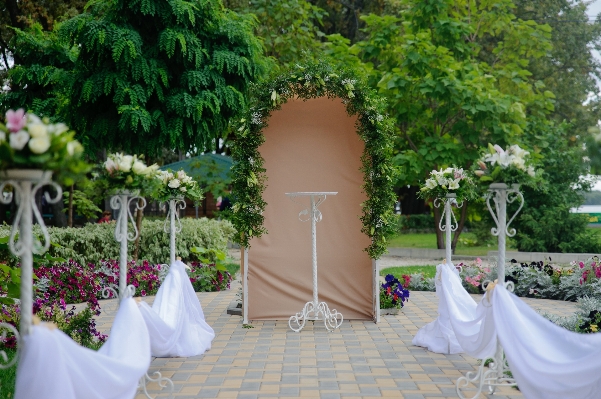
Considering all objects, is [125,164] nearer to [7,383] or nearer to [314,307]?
[7,383]

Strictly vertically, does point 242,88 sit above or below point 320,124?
above

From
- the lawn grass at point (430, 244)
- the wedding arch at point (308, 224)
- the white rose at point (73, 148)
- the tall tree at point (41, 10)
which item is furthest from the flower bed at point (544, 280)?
the tall tree at point (41, 10)

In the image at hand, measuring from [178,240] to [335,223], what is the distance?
3.97 meters

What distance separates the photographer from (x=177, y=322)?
5.67 metres


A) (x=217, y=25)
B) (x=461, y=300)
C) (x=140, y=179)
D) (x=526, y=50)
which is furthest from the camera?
(x=526, y=50)

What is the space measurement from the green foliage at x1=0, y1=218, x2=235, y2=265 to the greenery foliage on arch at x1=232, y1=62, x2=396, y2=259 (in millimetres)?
1071

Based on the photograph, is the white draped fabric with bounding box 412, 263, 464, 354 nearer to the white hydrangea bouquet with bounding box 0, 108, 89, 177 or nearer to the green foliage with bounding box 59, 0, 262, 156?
the white hydrangea bouquet with bounding box 0, 108, 89, 177

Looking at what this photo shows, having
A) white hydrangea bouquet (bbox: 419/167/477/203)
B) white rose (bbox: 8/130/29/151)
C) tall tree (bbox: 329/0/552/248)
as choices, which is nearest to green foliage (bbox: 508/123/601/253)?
tall tree (bbox: 329/0/552/248)

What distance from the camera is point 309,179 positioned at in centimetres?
816

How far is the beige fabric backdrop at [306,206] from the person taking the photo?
26.7 ft

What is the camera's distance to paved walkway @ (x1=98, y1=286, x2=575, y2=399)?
4848 millimetres

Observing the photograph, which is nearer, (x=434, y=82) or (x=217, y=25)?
(x=217, y=25)

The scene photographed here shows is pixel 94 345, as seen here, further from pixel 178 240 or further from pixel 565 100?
pixel 565 100

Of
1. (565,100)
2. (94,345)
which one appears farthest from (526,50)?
(94,345)
